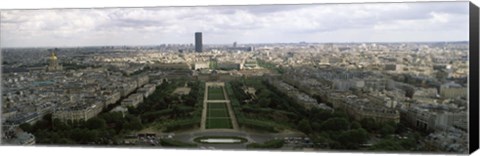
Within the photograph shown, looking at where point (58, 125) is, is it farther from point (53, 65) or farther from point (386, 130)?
point (386, 130)

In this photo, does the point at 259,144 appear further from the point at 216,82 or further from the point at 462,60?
the point at 462,60

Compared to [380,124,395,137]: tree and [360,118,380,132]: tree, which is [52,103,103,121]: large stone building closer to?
[360,118,380,132]: tree

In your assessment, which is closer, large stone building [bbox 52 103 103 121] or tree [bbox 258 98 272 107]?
tree [bbox 258 98 272 107]

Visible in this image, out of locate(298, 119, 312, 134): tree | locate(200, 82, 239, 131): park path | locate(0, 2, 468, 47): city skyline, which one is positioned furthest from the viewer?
locate(200, 82, 239, 131): park path

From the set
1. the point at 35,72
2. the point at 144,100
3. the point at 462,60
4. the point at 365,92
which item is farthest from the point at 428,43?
the point at 35,72

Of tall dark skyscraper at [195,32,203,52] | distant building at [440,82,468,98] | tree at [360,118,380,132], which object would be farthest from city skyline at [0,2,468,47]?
tree at [360,118,380,132]

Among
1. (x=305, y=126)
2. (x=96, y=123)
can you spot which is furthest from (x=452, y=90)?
(x=96, y=123)

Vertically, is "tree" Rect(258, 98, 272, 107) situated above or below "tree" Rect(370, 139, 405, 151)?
above
